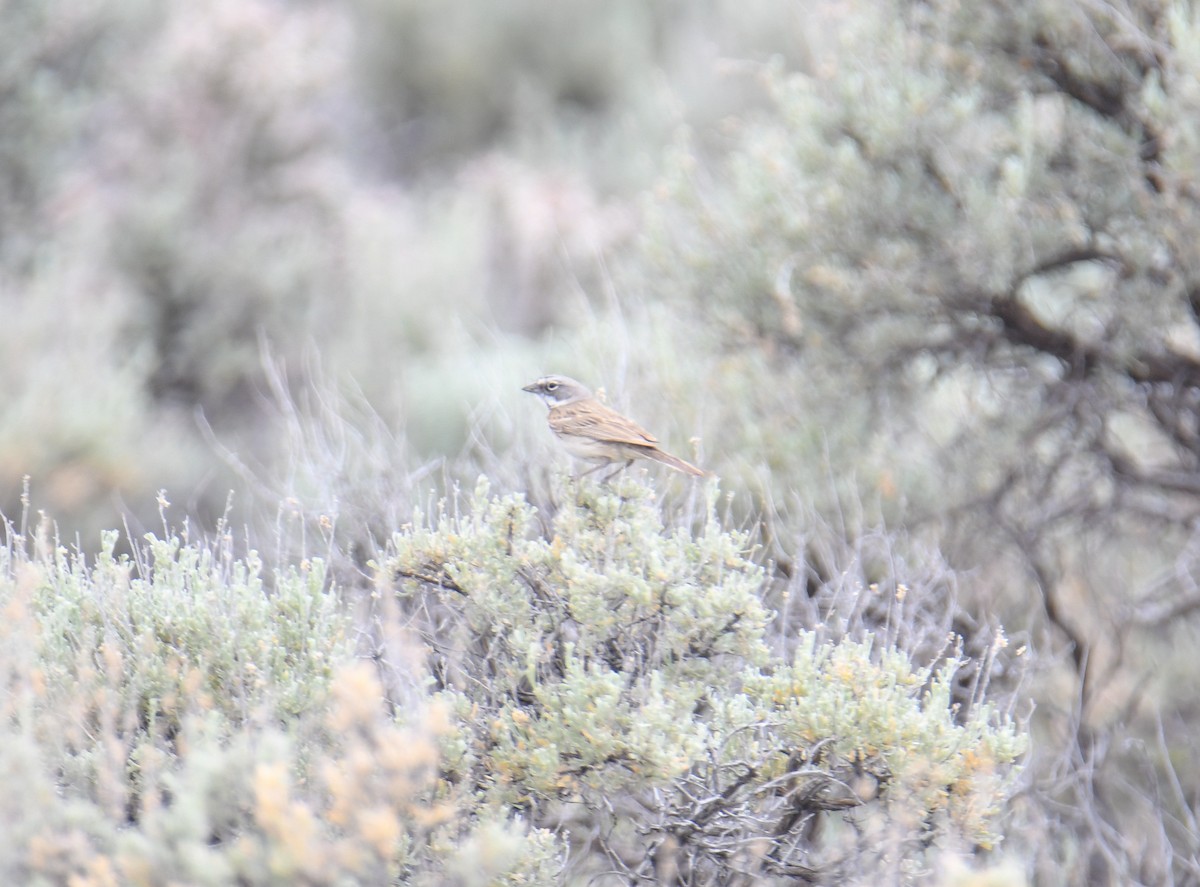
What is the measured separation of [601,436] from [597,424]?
0.11m

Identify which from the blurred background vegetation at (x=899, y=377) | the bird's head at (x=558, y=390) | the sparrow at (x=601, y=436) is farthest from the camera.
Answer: the blurred background vegetation at (x=899, y=377)

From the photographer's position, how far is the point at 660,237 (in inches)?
358

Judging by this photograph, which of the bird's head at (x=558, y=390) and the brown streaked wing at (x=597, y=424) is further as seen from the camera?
the bird's head at (x=558, y=390)

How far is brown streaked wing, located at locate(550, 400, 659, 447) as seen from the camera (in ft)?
19.2

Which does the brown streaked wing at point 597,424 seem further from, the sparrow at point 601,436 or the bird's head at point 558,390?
the bird's head at point 558,390

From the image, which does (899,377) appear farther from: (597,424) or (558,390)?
(597,424)

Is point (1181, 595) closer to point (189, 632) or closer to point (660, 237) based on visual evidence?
point (660, 237)

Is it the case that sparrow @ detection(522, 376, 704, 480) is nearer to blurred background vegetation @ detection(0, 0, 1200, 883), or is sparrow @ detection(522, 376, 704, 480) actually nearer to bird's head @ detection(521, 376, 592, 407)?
bird's head @ detection(521, 376, 592, 407)

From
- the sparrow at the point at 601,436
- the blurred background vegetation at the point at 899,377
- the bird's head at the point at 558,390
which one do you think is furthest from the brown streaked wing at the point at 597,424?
the blurred background vegetation at the point at 899,377

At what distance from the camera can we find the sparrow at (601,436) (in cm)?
584

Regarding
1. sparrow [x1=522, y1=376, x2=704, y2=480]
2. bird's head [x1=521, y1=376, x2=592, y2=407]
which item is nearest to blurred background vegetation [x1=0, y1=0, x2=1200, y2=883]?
bird's head [x1=521, y1=376, x2=592, y2=407]

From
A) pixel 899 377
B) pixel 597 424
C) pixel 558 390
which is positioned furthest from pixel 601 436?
pixel 899 377

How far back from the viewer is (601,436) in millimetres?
5898

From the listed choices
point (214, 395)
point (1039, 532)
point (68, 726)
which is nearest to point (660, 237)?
point (1039, 532)
